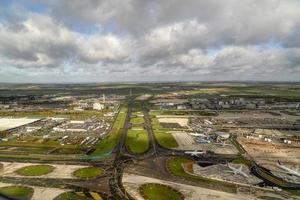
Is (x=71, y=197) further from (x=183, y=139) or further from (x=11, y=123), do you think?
(x=11, y=123)

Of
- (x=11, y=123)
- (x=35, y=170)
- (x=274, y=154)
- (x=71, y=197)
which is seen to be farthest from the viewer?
(x=11, y=123)

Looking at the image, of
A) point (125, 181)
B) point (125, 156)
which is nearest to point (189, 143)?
point (125, 156)

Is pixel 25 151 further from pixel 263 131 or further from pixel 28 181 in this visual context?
pixel 263 131

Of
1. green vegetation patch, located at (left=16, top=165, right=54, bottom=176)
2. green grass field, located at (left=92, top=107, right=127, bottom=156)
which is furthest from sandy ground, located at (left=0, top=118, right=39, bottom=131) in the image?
green vegetation patch, located at (left=16, top=165, right=54, bottom=176)

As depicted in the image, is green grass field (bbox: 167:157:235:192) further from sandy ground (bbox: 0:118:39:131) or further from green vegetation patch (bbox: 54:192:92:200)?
sandy ground (bbox: 0:118:39:131)

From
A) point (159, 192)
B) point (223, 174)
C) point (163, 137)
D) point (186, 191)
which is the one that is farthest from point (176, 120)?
point (159, 192)

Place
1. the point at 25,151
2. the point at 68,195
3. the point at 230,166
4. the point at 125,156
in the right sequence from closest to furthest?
the point at 68,195, the point at 230,166, the point at 125,156, the point at 25,151
